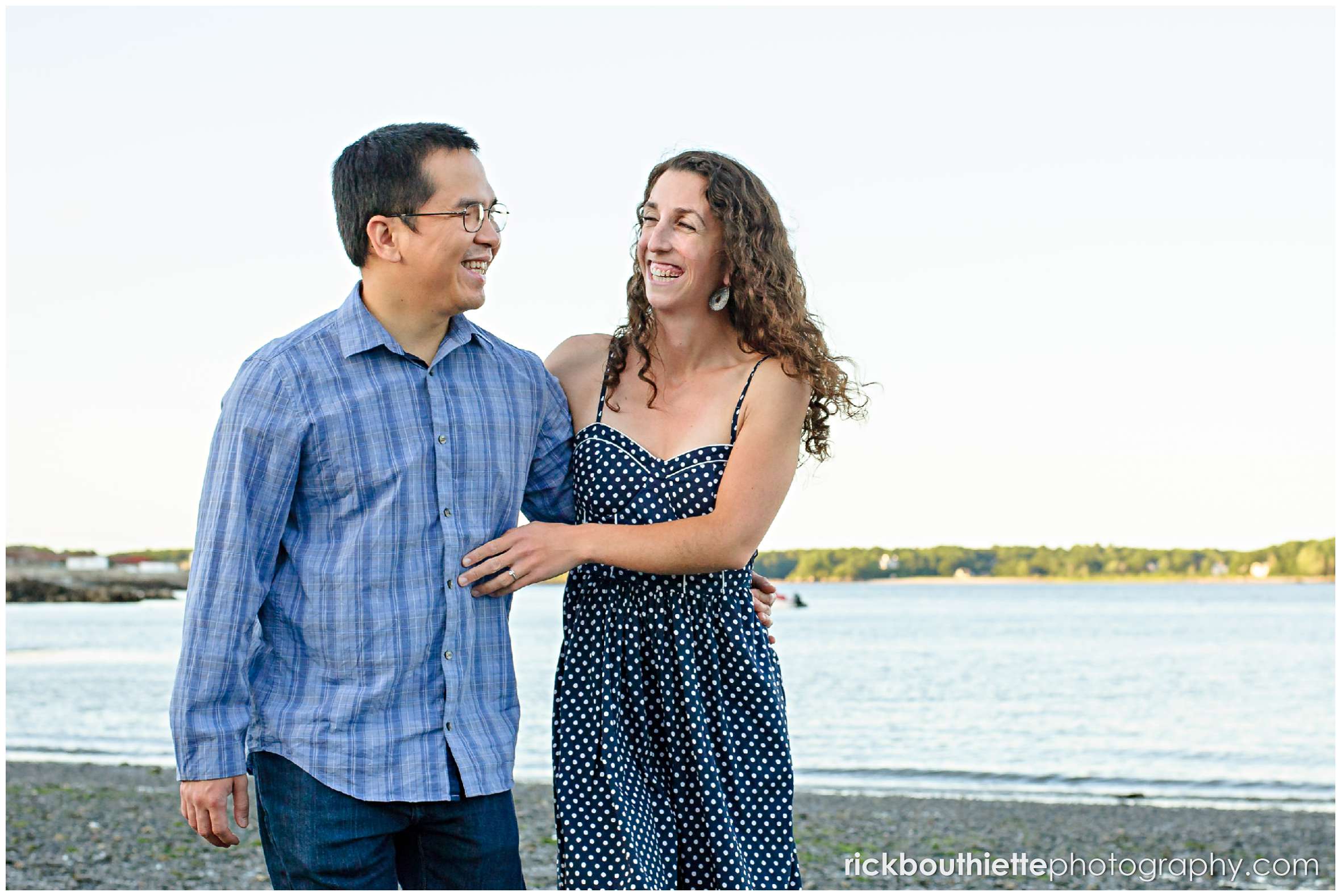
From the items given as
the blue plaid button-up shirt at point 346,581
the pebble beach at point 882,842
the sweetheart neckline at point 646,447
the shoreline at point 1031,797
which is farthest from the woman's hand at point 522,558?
the shoreline at point 1031,797

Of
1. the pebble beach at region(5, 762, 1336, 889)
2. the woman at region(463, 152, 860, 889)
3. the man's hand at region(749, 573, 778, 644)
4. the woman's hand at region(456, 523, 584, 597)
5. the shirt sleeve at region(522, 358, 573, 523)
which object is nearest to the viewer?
the woman's hand at region(456, 523, 584, 597)

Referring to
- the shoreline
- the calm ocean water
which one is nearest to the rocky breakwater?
the calm ocean water

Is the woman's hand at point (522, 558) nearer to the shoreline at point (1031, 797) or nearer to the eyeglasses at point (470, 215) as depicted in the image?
the eyeglasses at point (470, 215)

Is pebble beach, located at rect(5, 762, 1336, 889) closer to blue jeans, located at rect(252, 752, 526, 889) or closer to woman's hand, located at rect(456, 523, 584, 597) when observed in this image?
blue jeans, located at rect(252, 752, 526, 889)

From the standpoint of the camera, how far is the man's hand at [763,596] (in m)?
3.10

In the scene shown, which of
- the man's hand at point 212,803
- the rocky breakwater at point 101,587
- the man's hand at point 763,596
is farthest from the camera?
the rocky breakwater at point 101,587

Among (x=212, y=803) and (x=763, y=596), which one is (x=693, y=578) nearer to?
(x=763, y=596)

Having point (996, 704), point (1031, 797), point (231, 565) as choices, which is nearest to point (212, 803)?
point (231, 565)

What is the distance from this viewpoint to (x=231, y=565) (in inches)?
95.0

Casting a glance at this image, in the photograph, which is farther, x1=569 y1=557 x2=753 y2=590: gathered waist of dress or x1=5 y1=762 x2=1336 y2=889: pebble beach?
x1=5 y1=762 x2=1336 y2=889: pebble beach

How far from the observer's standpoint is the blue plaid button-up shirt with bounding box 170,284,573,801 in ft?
7.95

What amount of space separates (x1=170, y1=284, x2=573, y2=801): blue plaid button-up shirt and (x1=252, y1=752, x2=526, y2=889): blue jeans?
Result: 0.04 metres

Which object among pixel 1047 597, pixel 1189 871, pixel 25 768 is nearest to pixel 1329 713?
pixel 1189 871

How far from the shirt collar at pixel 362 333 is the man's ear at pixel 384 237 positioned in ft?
0.37
